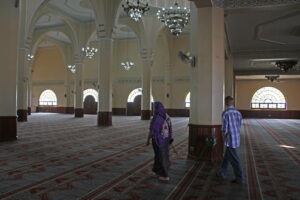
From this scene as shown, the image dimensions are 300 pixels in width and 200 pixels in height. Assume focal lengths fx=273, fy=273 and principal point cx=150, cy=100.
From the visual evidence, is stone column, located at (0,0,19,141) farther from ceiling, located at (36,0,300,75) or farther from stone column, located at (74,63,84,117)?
stone column, located at (74,63,84,117)

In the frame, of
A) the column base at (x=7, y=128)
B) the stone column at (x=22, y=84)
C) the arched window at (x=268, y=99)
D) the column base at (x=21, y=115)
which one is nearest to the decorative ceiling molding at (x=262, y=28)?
the column base at (x=7, y=128)

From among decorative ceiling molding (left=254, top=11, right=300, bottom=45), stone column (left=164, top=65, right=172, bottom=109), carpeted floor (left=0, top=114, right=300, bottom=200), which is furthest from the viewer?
stone column (left=164, top=65, right=172, bottom=109)

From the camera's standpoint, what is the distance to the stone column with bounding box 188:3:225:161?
511 cm

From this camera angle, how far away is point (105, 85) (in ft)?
38.7

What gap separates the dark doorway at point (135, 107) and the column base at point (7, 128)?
15.4 metres

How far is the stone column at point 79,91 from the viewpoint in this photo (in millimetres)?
17750

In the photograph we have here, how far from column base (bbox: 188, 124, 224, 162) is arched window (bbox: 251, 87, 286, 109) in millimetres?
19301

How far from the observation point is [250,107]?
75.7 ft

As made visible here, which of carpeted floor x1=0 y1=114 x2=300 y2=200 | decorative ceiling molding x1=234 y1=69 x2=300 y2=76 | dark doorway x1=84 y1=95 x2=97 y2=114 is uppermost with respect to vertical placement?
decorative ceiling molding x1=234 y1=69 x2=300 y2=76

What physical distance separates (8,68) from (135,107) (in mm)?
15725

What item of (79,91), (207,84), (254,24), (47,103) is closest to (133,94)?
(79,91)

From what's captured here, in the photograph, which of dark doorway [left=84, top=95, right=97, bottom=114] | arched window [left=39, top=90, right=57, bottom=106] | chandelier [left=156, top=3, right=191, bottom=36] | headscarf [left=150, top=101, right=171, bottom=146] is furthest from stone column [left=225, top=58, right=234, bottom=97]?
arched window [left=39, top=90, right=57, bottom=106]

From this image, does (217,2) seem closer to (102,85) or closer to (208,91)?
(208,91)

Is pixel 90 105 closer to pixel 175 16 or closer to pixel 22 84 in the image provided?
pixel 22 84
